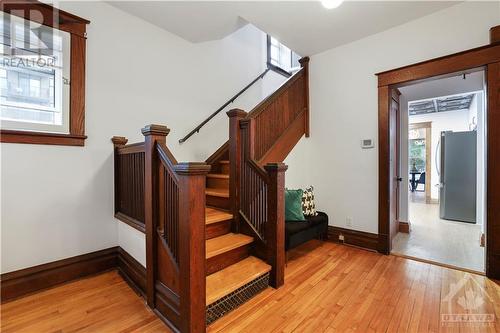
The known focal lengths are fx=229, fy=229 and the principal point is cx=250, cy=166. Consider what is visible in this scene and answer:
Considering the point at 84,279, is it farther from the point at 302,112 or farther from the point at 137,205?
the point at 302,112

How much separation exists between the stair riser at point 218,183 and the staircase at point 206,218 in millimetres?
14

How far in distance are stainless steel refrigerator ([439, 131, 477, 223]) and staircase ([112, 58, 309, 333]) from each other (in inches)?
165

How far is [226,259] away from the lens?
2.10m

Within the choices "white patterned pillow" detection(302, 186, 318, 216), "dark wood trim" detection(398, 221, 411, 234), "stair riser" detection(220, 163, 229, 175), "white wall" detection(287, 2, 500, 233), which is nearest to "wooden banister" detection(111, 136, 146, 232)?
"stair riser" detection(220, 163, 229, 175)

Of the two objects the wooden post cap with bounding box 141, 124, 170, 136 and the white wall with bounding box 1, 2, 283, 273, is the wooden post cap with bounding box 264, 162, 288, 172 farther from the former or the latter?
the white wall with bounding box 1, 2, 283, 273

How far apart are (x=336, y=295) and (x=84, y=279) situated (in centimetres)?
245

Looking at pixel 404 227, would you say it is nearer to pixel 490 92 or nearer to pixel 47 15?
pixel 490 92

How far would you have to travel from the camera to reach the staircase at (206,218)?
58.0 inches

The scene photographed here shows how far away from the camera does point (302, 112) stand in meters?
3.69

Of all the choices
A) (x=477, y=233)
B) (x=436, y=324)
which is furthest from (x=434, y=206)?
(x=436, y=324)

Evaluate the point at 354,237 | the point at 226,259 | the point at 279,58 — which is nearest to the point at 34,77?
the point at 226,259

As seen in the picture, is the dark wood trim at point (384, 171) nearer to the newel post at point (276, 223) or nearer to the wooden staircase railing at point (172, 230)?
the newel post at point (276, 223)

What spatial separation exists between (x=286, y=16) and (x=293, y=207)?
230cm

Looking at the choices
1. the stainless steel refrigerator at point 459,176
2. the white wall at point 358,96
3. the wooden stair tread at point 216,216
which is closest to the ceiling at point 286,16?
the white wall at point 358,96
